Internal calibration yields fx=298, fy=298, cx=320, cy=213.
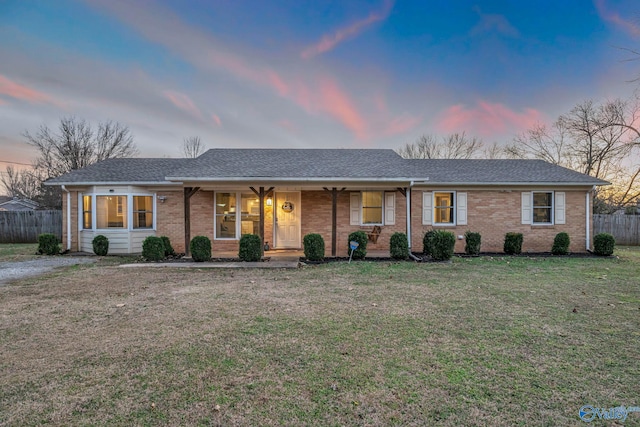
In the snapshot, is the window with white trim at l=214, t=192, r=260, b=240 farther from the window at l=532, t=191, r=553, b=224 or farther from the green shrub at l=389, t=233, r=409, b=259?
the window at l=532, t=191, r=553, b=224

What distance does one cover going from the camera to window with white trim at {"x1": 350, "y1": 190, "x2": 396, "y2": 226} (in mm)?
11227

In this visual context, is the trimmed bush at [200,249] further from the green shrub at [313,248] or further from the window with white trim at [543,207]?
the window with white trim at [543,207]

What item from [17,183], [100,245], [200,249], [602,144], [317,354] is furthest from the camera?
[17,183]

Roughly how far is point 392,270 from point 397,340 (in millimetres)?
4523

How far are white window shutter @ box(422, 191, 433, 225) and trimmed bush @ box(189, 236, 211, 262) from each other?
7.83m

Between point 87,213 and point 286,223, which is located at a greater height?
point 87,213

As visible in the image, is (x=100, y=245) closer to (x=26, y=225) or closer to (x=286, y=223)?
(x=286, y=223)

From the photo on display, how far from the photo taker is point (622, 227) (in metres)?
14.9

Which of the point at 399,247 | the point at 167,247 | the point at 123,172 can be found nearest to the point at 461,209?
the point at 399,247

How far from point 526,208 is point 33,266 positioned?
16.6 m

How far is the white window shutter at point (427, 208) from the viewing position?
11448 mm

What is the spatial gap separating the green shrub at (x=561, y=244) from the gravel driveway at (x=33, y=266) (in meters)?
16.0

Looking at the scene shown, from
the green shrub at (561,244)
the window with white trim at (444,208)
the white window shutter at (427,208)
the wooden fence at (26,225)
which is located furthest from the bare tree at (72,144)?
the green shrub at (561,244)

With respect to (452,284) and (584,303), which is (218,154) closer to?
(452,284)
